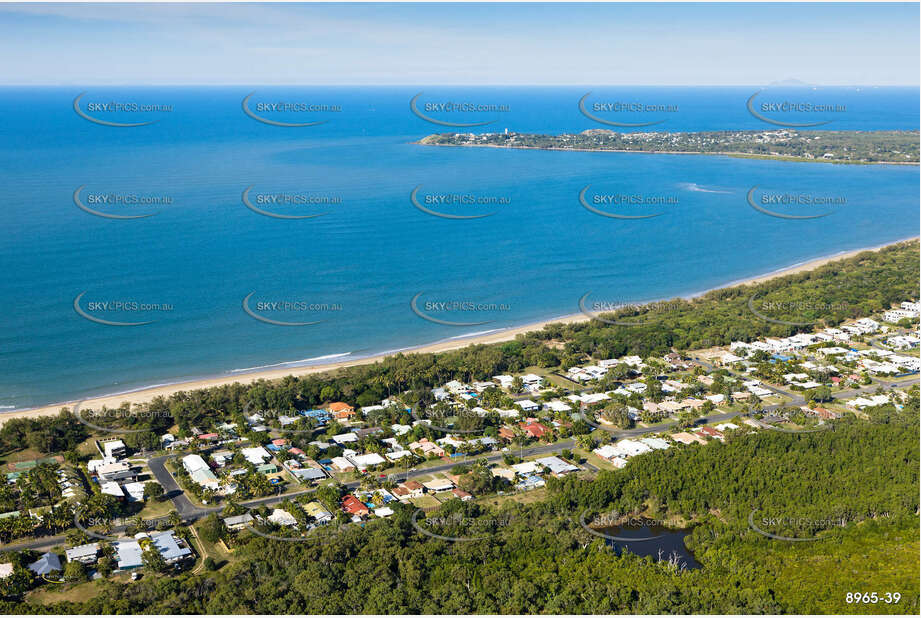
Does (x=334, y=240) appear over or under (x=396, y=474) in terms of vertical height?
over

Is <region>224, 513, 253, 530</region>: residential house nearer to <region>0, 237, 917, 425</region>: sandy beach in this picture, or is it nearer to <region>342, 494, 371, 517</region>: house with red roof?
<region>342, 494, 371, 517</region>: house with red roof

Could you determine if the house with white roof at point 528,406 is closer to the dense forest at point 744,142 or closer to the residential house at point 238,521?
the residential house at point 238,521

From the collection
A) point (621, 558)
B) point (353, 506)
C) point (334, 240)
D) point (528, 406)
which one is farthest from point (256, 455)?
point (334, 240)

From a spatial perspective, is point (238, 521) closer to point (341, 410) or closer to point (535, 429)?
point (341, 410)

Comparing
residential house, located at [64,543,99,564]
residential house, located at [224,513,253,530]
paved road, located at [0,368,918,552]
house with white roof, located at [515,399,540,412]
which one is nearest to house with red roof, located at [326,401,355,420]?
paved road, located at [0,368,918,552]

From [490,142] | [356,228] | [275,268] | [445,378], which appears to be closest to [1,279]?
[275,268]

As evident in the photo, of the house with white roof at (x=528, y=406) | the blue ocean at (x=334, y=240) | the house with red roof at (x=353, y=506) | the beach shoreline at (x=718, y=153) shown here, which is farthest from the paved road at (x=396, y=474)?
the beach shoreline at (x=718, y=153)
